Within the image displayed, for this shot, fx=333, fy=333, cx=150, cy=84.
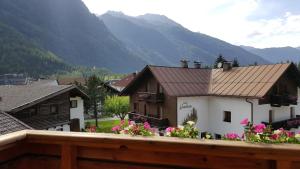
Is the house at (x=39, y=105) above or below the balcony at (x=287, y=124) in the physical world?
above

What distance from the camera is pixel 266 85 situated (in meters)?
23.5

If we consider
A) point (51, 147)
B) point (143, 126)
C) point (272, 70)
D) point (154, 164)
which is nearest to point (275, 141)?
point (154, 164)

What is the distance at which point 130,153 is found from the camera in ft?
9.74

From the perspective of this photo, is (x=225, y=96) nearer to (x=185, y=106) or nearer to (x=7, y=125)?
(x=185, y=106)

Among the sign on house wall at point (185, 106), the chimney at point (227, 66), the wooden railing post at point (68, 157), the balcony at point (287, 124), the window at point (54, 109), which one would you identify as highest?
the chimney at point (227, 66)

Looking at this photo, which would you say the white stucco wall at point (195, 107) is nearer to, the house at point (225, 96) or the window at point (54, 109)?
the house at point (225, 96)

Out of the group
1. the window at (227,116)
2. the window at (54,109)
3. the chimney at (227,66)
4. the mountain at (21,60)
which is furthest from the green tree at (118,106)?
the mountain at (21,60)

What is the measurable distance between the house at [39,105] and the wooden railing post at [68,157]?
21.7 meters

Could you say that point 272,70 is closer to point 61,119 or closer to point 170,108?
point 170,108

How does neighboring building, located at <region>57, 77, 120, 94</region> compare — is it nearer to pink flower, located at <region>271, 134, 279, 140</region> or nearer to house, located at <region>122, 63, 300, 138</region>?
house, located at <region>122, 63, 300, 138</region>

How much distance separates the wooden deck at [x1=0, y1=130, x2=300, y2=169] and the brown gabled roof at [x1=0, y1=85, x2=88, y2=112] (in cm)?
2149

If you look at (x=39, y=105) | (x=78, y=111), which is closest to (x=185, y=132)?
(x=39, y=105)

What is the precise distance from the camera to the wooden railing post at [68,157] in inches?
124

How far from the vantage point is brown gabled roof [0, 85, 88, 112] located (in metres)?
24.1
